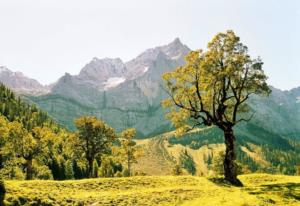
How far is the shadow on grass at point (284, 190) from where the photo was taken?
47.5m

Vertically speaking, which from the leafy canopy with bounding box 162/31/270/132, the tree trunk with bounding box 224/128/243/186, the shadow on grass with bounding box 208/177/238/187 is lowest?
the shadow on grass with bounding box 208/177/238/187

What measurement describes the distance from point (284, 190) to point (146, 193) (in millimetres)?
18586

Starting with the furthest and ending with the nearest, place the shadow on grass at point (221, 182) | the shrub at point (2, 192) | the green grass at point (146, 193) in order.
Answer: the shadow on grass at point (221, 182) < the green grass at point (146, 193) < the shrub at point (2, 192)

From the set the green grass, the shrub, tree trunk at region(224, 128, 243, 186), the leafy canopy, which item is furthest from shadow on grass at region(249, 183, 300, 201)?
the shrub

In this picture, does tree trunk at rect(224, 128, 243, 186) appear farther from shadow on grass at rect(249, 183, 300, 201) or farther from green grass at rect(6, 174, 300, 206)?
shadow on grass at rect(249, 183, 300, 201)

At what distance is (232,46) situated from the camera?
62281 mm

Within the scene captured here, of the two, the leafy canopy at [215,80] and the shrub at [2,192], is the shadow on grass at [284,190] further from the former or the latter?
the shrub at [2,192]

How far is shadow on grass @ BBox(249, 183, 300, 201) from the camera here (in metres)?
47.5

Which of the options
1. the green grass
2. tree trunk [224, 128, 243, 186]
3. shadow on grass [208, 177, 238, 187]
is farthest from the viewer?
tree trunk [224, 128, 243, 186]

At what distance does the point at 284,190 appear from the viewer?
1997 inches

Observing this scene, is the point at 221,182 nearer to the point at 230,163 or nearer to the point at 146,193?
the point at 230,163

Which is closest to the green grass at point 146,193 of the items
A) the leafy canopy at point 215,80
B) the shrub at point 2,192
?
the shrub at point 2,192

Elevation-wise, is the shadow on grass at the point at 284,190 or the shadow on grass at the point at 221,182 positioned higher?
the shadow on grass at the point at 221,182

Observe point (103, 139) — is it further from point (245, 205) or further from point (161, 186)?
point (245, 205)
